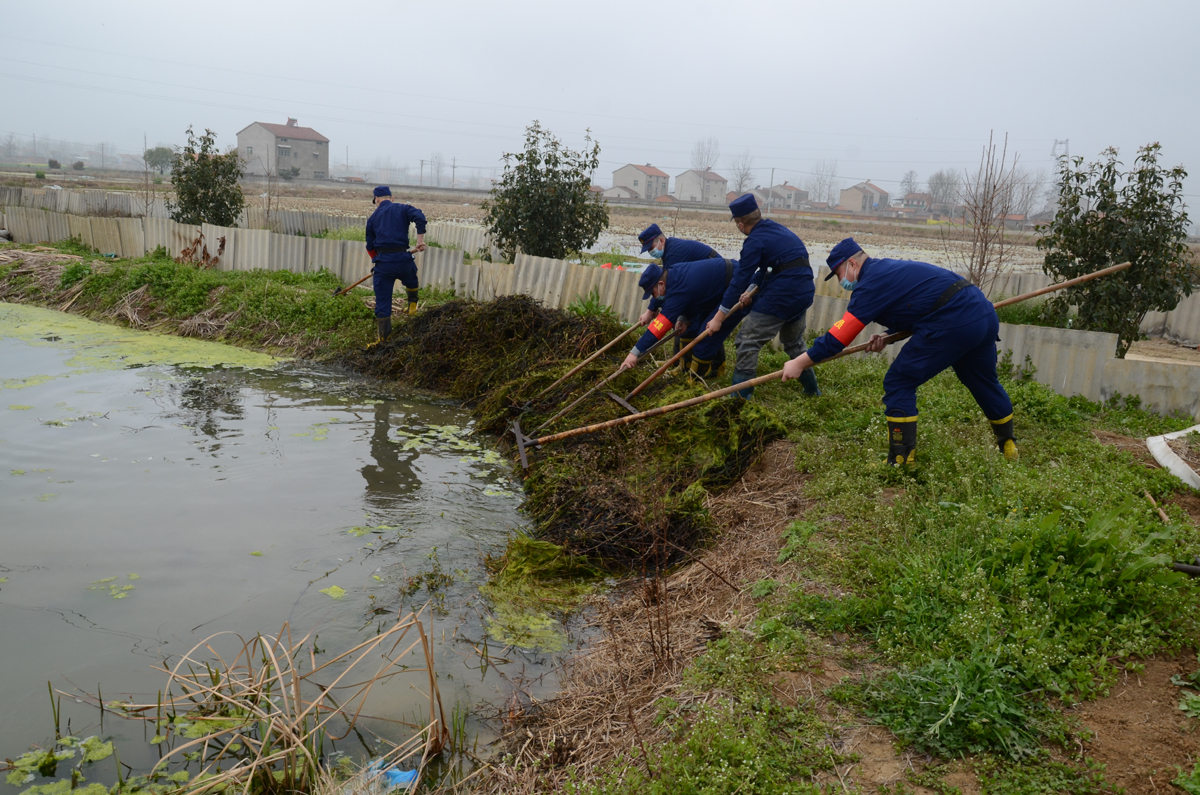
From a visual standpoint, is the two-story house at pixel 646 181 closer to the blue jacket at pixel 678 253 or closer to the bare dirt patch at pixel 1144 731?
the blue jacket at pixel 678 253

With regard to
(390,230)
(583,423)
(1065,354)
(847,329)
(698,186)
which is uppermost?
(698,186)

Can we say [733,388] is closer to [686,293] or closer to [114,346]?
[686,293]

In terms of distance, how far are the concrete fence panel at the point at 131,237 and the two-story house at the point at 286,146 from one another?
234 feet

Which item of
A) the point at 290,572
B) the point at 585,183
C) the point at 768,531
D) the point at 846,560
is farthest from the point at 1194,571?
the point at 585,183

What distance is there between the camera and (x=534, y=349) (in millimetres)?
8516

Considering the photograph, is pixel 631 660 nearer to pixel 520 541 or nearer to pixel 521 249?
pixel 520 541

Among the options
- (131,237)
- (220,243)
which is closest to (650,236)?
(220,243)

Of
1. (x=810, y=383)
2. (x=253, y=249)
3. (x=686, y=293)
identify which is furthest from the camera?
(x=253, y=249)

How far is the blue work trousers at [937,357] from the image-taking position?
490 cm

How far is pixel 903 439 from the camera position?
4.97 meters

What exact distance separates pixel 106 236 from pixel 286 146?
2975 inches

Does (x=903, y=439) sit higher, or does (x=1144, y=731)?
(x=903, y=439)

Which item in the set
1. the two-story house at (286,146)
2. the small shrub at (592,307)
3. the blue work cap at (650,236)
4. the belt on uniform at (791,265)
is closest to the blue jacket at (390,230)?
the small shrub at (592,307)

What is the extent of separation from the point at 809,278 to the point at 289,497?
461 cm
